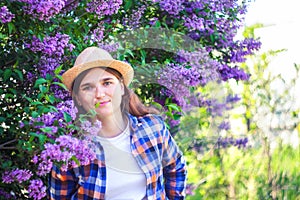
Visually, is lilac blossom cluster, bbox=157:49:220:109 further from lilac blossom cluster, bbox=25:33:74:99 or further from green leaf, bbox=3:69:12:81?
green leaf, bbox=3:69:12:81

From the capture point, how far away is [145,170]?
7.32 ft

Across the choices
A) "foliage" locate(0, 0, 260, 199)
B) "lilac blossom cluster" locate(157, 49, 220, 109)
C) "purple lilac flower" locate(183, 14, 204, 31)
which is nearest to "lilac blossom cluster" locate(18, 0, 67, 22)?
"foliage" locate(0, 0, 260, 199)

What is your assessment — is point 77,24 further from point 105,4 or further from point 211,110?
point 211,110

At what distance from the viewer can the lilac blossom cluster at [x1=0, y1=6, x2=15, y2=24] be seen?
208 centimetres

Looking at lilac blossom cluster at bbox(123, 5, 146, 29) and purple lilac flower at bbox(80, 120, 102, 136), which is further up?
lilac blossom cluster at bbox(123, 5, 146, 29)

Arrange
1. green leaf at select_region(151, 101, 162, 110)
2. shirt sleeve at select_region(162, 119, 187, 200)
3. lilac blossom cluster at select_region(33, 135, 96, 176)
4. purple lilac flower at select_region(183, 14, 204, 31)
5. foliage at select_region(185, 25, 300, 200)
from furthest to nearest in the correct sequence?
foliage at select_region(185, 25, 300, 200)
purple lilac flower at select_region(183, 14, 204, 31)
green leaf at select_region(151, 101, 162, 110)
shirt sleeve at select_region(162, 119, 187, 200)
lilac blossom cluster at select_region(33, 135, 96, 176)

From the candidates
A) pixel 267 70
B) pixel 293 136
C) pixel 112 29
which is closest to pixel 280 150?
pixel 293 136

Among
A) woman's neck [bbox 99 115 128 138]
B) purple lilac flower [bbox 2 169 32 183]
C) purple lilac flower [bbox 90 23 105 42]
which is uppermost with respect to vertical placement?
purple lilac flower [bbox 90 23 105 42]

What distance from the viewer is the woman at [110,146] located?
2.18 m

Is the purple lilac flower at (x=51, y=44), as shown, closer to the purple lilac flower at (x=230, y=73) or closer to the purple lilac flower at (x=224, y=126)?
the purple lilac flower at (x=230, y=73)

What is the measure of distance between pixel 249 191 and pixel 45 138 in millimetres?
2354

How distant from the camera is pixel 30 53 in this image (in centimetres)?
241

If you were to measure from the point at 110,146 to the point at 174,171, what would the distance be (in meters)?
0.38

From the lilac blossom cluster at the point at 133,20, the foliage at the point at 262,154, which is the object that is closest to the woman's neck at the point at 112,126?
the lilac blossom cluster at the point at 133,20
